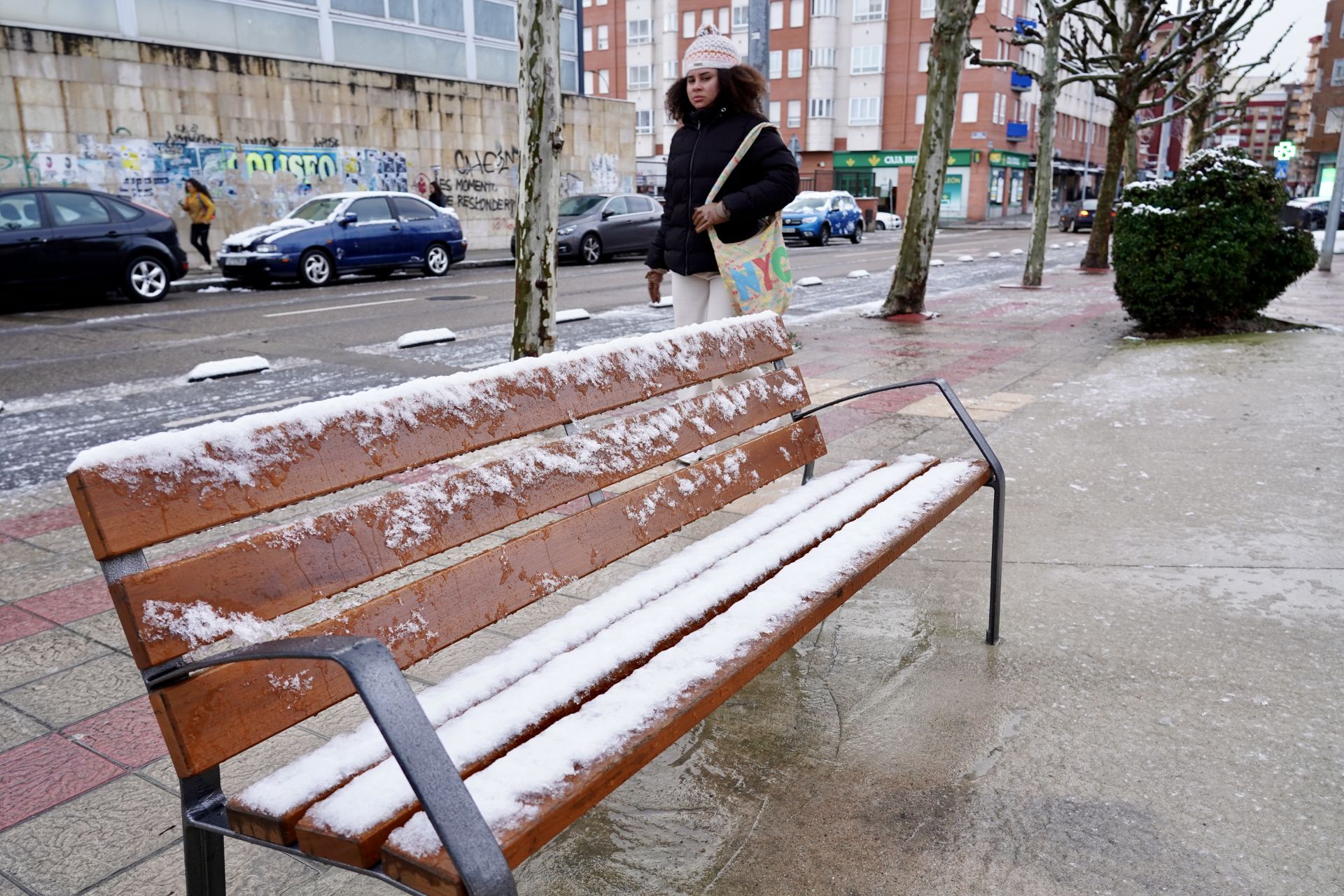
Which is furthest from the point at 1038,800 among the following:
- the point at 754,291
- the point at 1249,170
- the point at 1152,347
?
the point at 1249,170

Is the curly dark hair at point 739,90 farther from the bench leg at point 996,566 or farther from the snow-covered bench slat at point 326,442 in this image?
the bench leg at point 996,566

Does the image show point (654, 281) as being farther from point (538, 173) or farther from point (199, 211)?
point (199, 211)

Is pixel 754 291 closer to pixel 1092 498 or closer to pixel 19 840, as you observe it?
pixel 1092 498

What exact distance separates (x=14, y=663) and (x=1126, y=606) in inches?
142

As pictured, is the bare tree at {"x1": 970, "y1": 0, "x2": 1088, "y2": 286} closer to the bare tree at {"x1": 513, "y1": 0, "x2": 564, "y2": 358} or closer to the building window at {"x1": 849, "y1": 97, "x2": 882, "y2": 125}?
the bare tree at {"x1": 513, "y1": 0, "x2": 564, "y2": 358}

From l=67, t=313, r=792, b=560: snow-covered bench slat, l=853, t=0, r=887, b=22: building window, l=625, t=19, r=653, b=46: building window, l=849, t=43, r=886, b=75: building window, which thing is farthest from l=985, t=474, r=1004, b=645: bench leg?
l=625, t=19, r=653, b=46: building window

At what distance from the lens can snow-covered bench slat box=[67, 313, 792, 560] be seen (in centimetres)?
169

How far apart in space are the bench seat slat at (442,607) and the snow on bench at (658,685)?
11.9 inches

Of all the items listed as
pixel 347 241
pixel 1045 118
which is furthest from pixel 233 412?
pixel 1045 118

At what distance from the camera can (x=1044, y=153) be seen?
1669cm

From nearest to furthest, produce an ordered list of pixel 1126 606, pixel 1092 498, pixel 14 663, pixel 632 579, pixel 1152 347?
1. pixel 632 579
2. pixel 14 663
3. pixel 1126 606
4. pixel 1092 498
5. pixel 1152 347

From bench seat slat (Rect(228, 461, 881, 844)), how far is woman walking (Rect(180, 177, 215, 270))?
19.9 m

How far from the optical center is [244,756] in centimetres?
273

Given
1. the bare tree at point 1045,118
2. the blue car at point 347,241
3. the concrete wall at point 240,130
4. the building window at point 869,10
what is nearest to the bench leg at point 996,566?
the bare tree at point 1045,118
